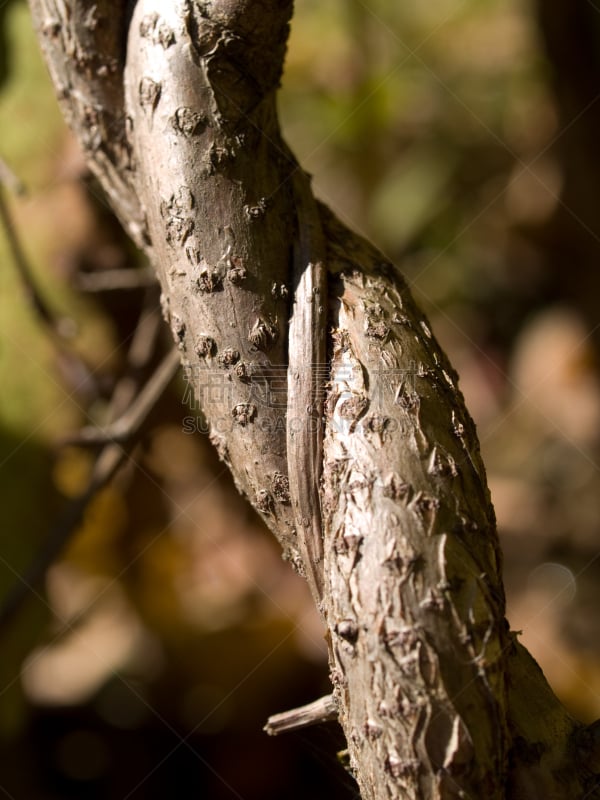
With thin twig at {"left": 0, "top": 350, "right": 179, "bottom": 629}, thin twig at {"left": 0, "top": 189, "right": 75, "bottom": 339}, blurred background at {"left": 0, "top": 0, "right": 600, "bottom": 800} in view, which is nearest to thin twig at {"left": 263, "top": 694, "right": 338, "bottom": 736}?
blurred background at {"left": 0, "top": 0, "right": 600, "bottom": 800}

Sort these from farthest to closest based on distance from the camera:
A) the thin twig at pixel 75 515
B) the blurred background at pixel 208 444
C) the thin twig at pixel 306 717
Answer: the blurred background at pixel 208 444
the thin twig at pixel 75 515
the thin twig at pixel 306 717

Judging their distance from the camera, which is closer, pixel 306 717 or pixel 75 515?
pixel 306 717

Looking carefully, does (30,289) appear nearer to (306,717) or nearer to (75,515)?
(75,515)

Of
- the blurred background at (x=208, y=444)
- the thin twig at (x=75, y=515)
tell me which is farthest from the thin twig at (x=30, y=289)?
the thin twig at (x=75, y=515)

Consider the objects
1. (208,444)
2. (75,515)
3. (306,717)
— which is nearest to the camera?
(306,717)

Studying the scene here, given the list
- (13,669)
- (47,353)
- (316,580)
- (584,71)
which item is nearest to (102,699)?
(13,669)

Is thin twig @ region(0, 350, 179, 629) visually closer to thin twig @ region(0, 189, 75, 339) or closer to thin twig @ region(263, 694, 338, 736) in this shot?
thin twig @ region(0, 189, 75, 339)

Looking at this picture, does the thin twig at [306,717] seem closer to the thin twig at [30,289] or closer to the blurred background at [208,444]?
the blurred background at [208,444]

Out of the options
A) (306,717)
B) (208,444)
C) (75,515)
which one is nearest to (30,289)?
(75,515)

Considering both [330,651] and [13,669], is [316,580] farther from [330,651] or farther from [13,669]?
[13,669]
